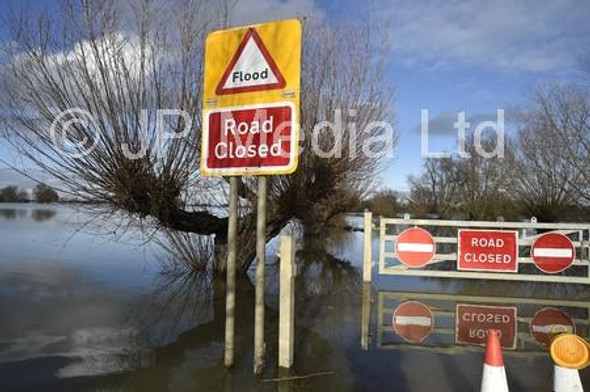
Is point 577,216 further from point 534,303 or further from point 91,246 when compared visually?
point 91,246

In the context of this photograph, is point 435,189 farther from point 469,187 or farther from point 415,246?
point 415,246

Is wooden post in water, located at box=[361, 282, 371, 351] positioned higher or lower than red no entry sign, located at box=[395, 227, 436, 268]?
lower

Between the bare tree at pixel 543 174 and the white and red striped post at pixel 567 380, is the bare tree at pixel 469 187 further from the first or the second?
the white and red striped post at pixel 567 380

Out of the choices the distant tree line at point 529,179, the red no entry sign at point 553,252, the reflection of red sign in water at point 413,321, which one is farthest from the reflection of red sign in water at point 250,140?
the distant tree line at point 529,179

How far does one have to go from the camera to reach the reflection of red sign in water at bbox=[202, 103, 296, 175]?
435 centimetres

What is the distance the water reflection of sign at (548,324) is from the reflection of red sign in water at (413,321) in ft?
4.37

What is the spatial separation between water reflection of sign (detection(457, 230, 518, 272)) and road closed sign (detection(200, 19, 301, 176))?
6.34m

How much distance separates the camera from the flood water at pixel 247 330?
4500 millimetres

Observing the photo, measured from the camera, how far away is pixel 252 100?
14.8 ft

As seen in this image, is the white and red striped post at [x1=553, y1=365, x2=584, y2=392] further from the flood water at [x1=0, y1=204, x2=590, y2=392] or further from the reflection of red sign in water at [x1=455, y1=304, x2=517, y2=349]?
the reflection of red sign in water at [x1=455, y1=304, x2=517, y2=349]

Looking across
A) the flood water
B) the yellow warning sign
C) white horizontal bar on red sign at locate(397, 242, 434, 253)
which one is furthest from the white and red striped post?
white horizontal bar on red sign at locate(397, 242, 434, 253)

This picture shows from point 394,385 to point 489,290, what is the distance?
591 cm

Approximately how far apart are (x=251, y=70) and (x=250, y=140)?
25.8 inches

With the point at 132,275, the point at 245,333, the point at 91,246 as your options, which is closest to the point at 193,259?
the point at 132,275
